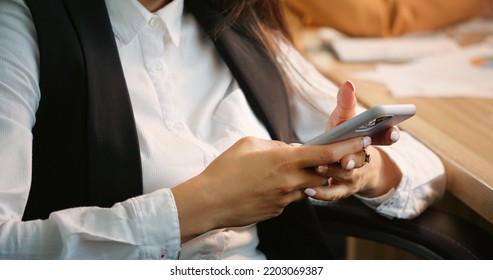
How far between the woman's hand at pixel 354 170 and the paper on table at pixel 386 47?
1.63ft

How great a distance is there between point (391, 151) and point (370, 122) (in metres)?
0.28

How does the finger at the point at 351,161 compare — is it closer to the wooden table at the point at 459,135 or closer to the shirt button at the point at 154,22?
the wooden table at the point at 459,135

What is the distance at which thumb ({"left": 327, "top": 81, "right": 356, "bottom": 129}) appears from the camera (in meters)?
0.83

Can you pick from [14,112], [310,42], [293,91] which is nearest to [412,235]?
[293,91]

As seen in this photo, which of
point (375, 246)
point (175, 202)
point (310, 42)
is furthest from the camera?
point (310, 42)

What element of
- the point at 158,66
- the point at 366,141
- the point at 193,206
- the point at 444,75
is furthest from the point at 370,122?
the point at 444,75

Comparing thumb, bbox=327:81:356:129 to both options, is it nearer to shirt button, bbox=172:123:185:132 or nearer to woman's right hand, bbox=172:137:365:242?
woman's right hand, bbox=172:137:365:242

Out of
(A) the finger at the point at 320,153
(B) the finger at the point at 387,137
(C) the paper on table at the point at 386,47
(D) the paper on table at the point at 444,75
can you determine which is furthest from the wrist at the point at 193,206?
(C) the paper on table at the point at 386,47

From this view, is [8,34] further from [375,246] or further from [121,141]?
[375,246]

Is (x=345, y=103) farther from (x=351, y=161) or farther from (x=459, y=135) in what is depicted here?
(x=459, y=135)

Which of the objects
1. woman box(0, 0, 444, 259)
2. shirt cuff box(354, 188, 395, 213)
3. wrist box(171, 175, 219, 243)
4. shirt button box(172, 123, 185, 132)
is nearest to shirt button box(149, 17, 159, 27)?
woman box(0, 0, 444, 259)

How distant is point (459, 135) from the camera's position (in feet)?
3.39

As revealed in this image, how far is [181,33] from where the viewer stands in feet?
3.18
